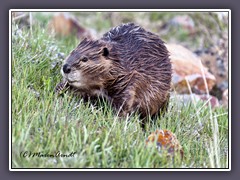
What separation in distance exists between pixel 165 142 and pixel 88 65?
1.13 metres

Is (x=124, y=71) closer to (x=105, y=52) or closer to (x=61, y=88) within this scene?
(x=105, y=52)

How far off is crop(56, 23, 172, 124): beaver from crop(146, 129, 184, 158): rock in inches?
27.4

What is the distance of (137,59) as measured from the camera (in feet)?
23.0

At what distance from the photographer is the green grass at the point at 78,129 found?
5.65 meters

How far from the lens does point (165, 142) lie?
19.7 feet

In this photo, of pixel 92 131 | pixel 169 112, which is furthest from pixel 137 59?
pixel 92 131

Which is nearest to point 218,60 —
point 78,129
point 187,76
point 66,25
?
point 187,76

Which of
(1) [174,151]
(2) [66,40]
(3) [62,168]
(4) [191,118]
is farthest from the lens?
(2) [66,40]

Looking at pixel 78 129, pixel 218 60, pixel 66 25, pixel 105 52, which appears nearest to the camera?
pixel 78 129

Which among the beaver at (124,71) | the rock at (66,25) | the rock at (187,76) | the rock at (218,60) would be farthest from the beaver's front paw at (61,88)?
the rock at (66,25)

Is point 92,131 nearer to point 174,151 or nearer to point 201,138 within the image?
point 174,151

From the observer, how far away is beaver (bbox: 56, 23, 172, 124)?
21.5ft
